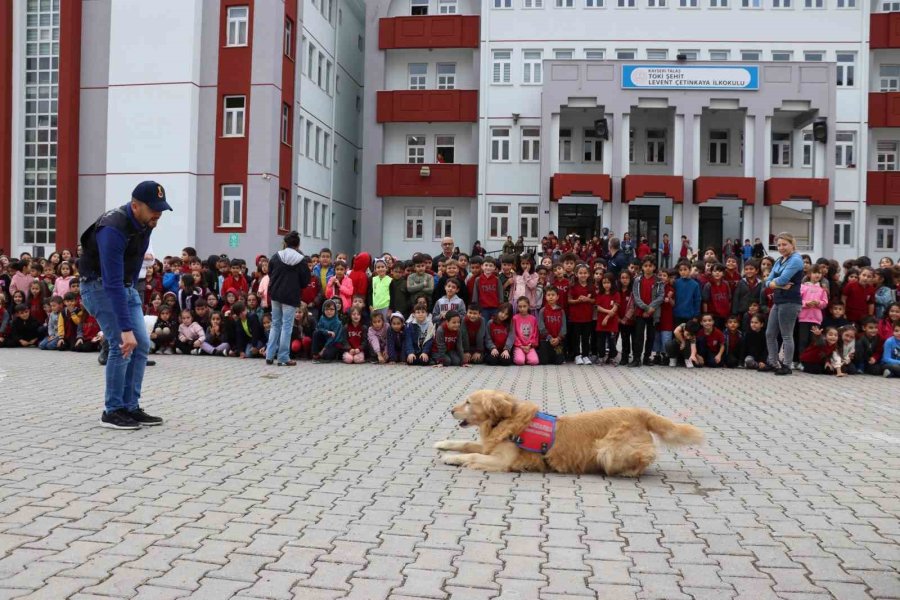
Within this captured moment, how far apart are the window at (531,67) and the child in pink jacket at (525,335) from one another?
25.9 m

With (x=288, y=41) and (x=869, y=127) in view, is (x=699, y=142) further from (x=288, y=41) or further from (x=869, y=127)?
(x=288, y=41)

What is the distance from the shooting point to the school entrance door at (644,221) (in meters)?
40.5

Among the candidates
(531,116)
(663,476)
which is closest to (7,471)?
(663,476)

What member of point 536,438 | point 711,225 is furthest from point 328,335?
point 711,225

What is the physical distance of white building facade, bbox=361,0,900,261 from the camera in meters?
36.9

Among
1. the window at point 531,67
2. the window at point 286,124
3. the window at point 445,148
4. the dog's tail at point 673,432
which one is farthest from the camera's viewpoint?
the window at point 445,148

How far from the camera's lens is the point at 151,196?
7.62 metres

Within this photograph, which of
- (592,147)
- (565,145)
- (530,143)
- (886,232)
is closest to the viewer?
(530,143)

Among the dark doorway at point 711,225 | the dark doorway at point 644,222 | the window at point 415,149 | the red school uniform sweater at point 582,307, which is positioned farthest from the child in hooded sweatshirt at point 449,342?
the window at point 415,149

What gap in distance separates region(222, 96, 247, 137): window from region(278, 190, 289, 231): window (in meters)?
2.91

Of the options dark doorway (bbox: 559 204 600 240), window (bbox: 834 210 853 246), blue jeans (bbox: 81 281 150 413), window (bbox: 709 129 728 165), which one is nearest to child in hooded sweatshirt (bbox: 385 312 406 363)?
blue jeans (bbox: 81 281 150 413)

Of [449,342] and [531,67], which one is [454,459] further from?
[531,67]

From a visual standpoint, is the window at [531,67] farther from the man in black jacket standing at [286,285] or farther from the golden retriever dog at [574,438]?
the golden retriever dog at [574,438]

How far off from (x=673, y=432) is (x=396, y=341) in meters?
10.2
